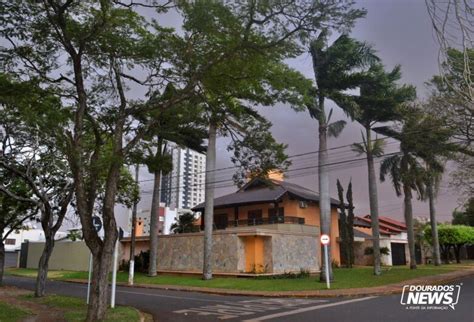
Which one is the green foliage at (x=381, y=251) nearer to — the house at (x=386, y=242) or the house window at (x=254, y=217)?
the house at (x=386, y=242)

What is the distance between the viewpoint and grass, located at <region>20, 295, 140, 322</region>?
1180 cm

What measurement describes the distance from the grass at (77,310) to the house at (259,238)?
38.5ft

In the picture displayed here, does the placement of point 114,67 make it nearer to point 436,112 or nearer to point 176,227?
point 436,112

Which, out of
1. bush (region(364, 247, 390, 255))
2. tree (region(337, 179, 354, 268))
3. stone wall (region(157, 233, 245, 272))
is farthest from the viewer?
bush (region(364, 247, 390, 255))

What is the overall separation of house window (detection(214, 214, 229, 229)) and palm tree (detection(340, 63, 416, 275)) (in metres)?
13.7

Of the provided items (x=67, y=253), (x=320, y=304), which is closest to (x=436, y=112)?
(x=320, y=304)

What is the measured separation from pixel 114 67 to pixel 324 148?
47.7 feet

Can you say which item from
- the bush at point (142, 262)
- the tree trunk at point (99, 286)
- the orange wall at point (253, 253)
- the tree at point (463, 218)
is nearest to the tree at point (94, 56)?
the tree trunk at point (99, 286)

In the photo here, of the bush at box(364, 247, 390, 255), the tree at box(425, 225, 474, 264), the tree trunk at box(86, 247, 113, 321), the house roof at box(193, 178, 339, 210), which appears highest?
the house roof at box(193, 178, 339, 210)

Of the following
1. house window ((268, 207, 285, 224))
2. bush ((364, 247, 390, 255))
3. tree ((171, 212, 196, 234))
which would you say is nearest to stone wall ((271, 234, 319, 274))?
house window ((268, 207, 285, 224))

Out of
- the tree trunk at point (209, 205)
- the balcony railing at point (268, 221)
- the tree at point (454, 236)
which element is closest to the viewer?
the tree trunk at point (209, 205)

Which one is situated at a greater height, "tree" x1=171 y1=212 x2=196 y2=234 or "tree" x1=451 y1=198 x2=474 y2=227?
"tree" x1=451 y1=198 x2=474 y2=227

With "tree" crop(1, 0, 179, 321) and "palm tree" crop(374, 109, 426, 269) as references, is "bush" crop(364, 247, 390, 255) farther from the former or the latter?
"tree" crop(1, 0, 179, 321)

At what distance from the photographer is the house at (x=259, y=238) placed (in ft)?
93.1
